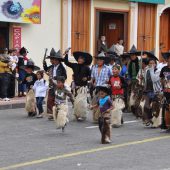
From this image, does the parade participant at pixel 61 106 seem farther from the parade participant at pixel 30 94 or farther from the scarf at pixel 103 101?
the parade participant at pixel 30 94

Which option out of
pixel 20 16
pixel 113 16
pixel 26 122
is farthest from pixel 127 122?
pixel 113 16

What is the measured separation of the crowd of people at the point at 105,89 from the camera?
12001 mm

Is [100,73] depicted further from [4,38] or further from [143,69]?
[4,38]

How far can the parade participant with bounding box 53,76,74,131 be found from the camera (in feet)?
38.6

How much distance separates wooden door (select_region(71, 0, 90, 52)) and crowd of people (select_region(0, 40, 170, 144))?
656 cm

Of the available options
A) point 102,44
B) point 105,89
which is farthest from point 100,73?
point 102,44

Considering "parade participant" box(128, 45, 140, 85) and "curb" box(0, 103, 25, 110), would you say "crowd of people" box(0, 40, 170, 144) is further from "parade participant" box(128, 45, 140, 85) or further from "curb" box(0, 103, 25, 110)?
"curb" box(0, 103, 25, 110)

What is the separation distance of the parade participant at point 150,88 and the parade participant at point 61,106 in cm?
185

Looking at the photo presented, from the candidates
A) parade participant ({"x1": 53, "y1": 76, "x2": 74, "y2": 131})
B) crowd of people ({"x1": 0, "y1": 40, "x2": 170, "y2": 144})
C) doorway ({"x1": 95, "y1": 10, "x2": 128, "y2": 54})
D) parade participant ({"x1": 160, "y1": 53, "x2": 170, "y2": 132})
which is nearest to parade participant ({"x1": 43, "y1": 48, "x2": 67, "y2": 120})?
crowd of people ({"x1": 0, "y1": 40, "x2": 170, "y2": 144})

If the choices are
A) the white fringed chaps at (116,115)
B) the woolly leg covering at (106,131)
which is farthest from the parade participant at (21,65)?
the woolly leg covering at (106,131)

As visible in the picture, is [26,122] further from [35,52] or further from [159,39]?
[159,39]

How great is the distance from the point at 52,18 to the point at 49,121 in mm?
9032

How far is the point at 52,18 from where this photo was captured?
2236 centimetres

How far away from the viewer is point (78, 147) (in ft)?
34.0
